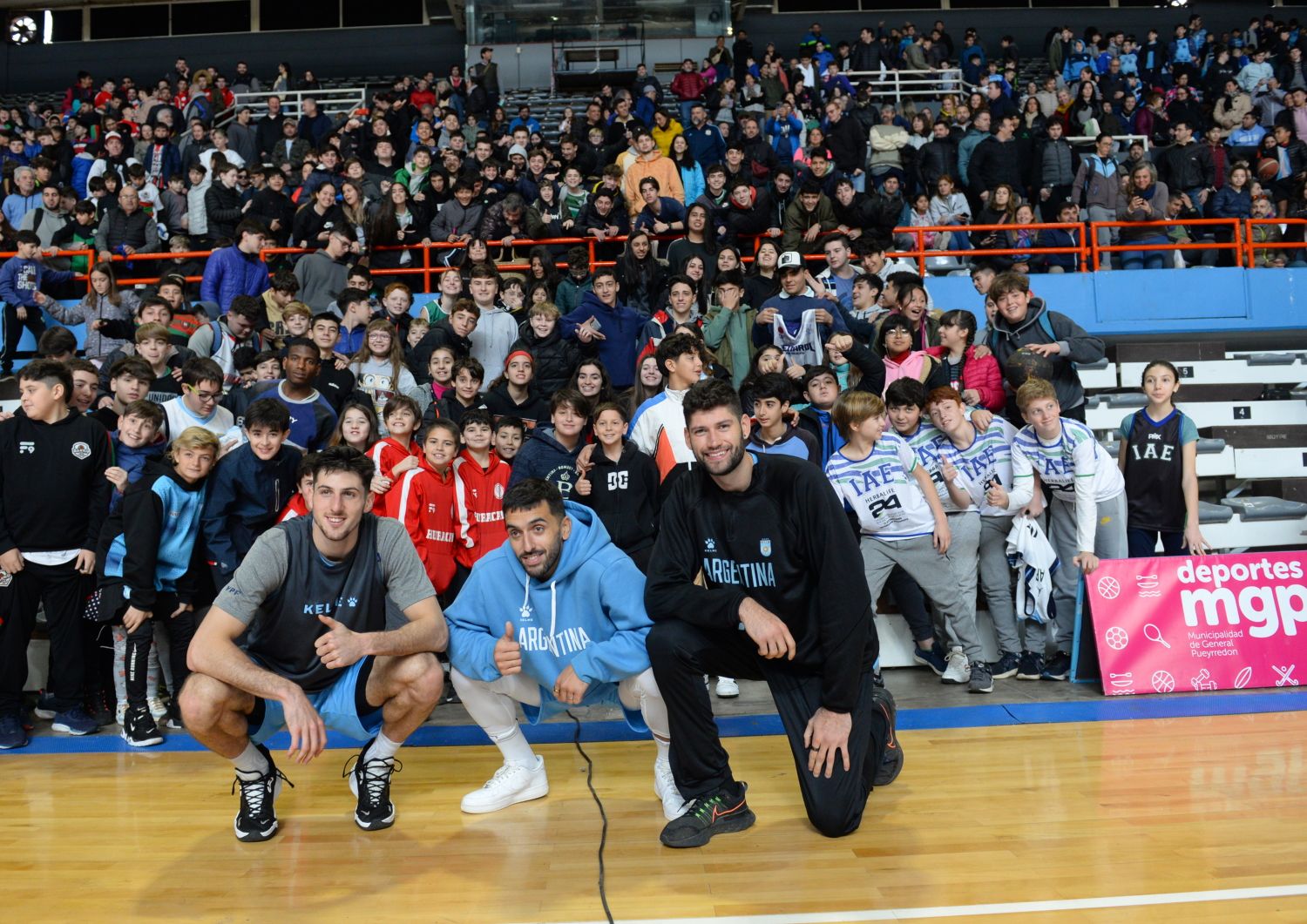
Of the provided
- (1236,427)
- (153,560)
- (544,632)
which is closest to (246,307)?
(153,560)

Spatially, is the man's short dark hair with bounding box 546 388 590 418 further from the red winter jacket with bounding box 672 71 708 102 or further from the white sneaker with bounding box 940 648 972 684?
the red winter jacket with bounding box 672 71 708 102

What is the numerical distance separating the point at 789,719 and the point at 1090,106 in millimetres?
14569

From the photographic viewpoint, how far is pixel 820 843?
336 cm

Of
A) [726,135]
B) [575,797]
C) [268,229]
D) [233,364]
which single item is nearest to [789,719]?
[575,797]

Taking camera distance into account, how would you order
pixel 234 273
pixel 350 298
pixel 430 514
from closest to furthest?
1. pixel 430 514
2. pixel 350 298
3. pixel 234 273

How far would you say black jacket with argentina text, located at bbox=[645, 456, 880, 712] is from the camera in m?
3.42

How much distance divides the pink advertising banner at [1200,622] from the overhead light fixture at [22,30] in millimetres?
25076

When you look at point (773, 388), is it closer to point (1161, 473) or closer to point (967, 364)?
point (967, 364)

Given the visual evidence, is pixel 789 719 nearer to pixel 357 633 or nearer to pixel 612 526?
pixel 357 633

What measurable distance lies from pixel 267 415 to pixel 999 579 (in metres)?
4.17

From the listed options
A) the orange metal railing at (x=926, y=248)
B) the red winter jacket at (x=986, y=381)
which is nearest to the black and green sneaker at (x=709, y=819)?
the red winter jacket at (x=986, y=381)

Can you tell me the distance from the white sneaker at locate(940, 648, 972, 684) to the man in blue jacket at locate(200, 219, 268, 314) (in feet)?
22.8

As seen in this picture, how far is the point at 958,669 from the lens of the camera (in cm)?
545

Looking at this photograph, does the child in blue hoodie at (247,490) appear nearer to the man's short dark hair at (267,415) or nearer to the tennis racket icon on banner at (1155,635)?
the man's short dark hair at (267,415)
